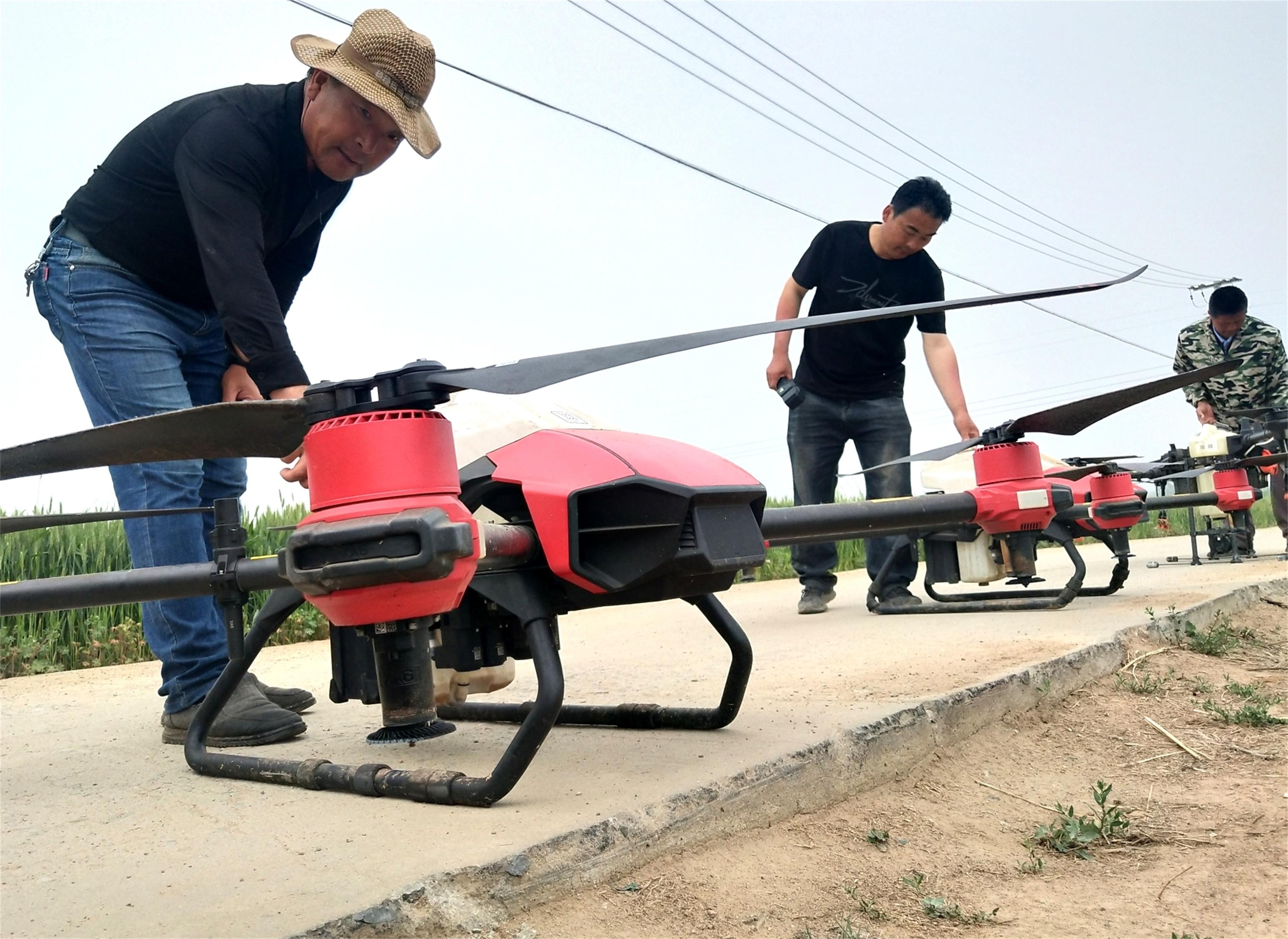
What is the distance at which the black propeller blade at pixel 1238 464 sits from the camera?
5312 mm

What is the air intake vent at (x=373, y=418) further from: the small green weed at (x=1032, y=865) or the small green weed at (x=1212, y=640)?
the small green weed at (x=1212, y=640)

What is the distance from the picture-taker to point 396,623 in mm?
1620

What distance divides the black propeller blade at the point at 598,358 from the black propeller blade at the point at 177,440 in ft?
0.94

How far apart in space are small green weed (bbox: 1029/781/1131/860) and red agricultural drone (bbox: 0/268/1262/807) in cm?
68

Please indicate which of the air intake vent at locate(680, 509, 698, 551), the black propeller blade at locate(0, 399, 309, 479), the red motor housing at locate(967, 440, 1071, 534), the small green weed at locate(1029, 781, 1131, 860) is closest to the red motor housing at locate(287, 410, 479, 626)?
the black propeller blade at locate(0, 399, 309, 479)

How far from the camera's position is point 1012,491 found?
3.05 meters

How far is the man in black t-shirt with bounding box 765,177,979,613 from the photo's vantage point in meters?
5.11

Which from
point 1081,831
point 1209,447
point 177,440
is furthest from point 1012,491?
point 1209,447

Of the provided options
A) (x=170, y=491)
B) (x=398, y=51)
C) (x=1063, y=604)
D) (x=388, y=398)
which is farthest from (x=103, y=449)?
(x=1063, y=604)

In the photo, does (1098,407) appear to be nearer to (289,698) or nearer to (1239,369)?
(289,698)

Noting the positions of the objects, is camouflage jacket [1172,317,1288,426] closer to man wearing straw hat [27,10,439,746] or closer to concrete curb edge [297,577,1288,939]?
concrete curb edge [297,577,1288,939]

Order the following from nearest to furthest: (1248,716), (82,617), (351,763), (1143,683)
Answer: (351,763), (1248,716), (1143,683), (82,617)

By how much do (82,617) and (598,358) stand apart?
5066 mm

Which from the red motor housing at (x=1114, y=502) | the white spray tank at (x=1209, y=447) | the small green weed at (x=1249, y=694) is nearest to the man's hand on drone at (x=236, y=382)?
the small green weed at (x=1249, y=694)
